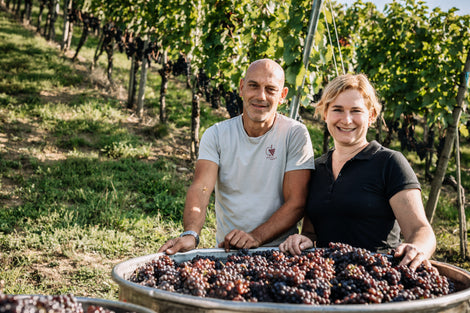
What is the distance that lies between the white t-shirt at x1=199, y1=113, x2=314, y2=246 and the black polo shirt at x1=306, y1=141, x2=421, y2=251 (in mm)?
328

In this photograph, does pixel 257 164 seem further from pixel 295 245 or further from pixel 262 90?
pixel 295 245

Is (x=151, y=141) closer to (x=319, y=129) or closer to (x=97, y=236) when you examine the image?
(x=97, y=236)

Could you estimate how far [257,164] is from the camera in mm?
2471

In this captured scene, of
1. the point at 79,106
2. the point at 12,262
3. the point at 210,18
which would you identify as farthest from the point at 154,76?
the point at 12,262

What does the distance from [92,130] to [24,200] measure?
270cm

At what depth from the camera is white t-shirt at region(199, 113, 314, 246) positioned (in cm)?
244

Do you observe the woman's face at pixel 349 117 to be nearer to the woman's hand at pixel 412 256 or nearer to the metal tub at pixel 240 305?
the woman's hand at pixel 412 256

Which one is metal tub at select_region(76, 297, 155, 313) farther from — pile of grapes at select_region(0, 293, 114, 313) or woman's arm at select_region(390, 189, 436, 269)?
woman's arm at select_region(390, 189, 436, 269)

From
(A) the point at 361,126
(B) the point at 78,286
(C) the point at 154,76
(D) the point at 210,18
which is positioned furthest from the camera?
(C) the point at 154,76

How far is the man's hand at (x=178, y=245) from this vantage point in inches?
73.2

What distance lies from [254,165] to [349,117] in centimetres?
65

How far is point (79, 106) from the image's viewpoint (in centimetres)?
796

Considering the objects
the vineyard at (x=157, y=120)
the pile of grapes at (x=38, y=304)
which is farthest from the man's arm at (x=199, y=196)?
the vineyard at (x=157, y=120)

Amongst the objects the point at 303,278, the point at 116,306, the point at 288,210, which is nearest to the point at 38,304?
the point at 116,306
